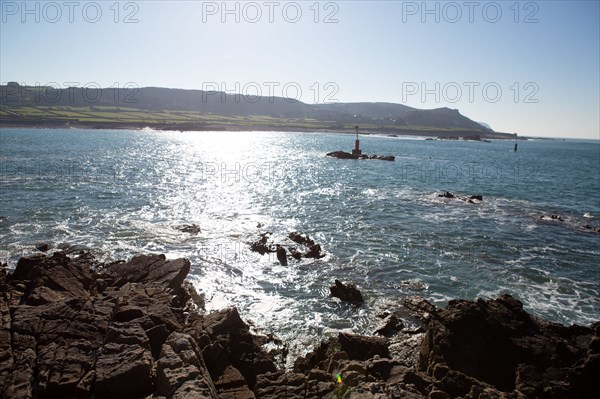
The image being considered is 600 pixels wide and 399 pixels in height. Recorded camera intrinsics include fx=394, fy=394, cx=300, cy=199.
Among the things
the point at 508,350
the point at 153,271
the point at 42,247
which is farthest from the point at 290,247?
the point at 508,350

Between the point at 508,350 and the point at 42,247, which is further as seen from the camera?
the point at 42,247

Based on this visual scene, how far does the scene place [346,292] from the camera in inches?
741

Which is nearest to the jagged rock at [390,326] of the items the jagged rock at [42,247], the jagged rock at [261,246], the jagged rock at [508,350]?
the jagged rock at [508,350]

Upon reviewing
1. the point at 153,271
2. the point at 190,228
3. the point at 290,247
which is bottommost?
the point at 290,247

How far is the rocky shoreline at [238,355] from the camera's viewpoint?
9.38 metres

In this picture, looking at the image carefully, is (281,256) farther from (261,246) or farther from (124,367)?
(124,367)

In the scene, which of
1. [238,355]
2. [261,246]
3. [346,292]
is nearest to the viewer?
[238,355]

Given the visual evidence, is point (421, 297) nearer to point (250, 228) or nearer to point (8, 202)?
point (250, 228)

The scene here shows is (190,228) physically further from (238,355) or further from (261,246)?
(238,355)

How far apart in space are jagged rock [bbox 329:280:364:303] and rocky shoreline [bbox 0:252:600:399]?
288 centimetres

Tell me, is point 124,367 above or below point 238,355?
above

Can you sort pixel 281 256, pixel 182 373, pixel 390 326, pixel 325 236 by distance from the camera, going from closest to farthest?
1. pixel 182 373
2. pixel 390 326
3. pixel 281 256
4. pixel 325 236

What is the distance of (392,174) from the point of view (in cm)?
7025

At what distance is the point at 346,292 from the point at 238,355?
25.8ft
